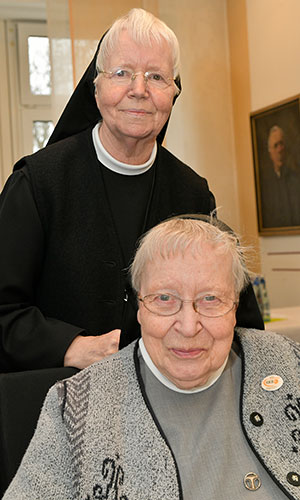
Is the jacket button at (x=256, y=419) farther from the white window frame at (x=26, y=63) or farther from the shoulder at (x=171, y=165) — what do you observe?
the white window frame at (x=26, y=63)

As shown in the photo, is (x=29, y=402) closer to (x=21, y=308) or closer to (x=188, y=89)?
(x=21, y=308)

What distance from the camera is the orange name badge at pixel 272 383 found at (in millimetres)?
1982

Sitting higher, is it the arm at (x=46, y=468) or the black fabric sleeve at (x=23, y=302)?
the black fabric sleeve at (x=23, y=302)

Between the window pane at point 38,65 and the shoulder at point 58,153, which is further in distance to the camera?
the window pane at point 38,65

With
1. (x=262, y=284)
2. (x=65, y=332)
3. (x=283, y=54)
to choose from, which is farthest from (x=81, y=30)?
(x=65, y=332)

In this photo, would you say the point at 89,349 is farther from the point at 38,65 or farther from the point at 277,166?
the point at 38,65

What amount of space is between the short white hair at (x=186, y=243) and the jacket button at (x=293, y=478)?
50cm

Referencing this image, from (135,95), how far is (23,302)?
2.45 ft

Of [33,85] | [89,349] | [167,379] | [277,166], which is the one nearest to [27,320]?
[89,349]

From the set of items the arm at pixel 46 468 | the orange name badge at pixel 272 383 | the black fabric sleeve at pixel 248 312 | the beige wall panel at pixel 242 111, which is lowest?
the arm at pixel 46 468

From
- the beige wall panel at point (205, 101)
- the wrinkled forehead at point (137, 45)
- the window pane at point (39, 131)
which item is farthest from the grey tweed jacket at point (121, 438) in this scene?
the window pane at point (39, 131)

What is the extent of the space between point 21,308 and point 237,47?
18.4 feet

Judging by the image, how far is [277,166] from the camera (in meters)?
6.55

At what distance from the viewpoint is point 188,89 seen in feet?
23.7
